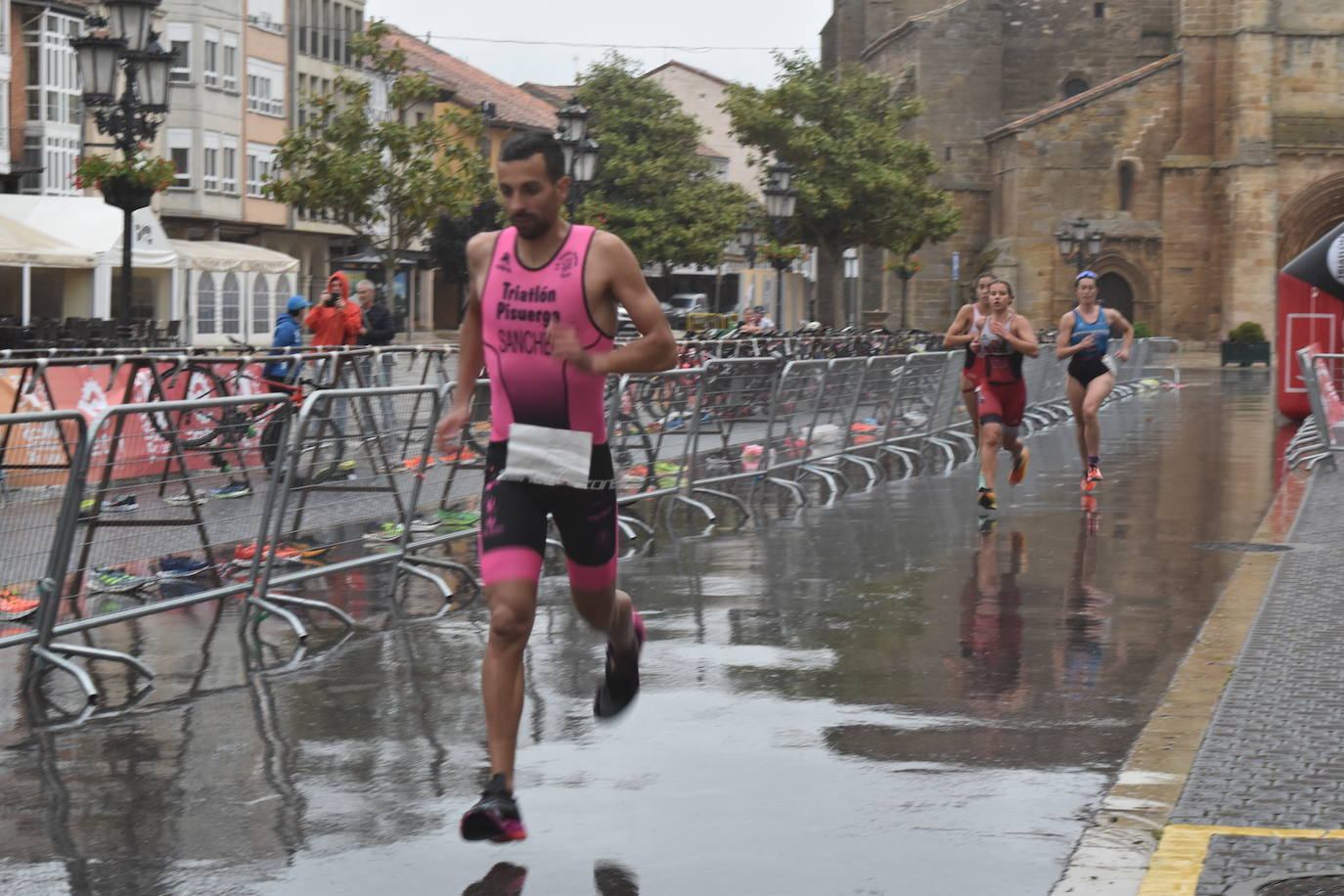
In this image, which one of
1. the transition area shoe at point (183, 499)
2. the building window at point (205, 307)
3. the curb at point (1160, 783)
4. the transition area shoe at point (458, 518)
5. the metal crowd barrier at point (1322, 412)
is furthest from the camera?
the building window at point (205, 307)

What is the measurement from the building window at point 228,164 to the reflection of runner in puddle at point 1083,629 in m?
52.6

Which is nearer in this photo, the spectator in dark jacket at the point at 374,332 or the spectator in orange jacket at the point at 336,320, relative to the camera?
the spectator in dark jacket at the point at 374,332

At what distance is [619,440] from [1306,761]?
23.9ft

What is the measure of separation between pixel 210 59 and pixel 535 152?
58804 mm

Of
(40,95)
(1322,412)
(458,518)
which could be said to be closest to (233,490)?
(458,518)

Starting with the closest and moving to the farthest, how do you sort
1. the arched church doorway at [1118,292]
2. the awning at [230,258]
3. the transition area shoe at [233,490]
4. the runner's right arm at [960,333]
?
the transition area shoe at [233,490] < the runner's right arm at [960,333] < the awning at [230,258] < the arched church doorway at [1118,292]

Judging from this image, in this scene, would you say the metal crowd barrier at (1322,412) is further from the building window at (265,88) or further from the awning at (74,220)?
the building window at (265,88)

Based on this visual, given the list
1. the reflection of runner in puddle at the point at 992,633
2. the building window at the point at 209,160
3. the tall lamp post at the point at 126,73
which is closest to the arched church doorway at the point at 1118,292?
the building window at the point at 209,160

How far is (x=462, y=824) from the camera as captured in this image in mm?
5012

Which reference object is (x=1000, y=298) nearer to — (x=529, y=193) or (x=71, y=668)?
(x=71, y=668)

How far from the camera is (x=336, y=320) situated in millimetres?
20516

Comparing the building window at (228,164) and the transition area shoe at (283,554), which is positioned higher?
the building window at (228,164)

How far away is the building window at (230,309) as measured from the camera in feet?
173

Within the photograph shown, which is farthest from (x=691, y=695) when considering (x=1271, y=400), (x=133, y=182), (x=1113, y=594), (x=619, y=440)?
(x=1271, y=400)
